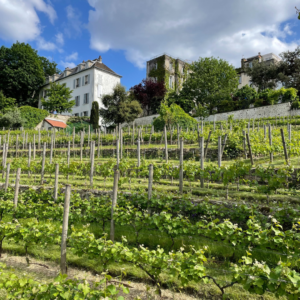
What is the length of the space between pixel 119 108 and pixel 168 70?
16.7m

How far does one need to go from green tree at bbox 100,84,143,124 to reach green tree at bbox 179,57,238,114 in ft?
32.3

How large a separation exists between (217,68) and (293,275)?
1475 inches

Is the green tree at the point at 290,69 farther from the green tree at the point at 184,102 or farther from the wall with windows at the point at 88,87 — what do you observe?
the wall with windows at the point at 88,87

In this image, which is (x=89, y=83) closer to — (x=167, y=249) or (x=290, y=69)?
(x=290, y=69)

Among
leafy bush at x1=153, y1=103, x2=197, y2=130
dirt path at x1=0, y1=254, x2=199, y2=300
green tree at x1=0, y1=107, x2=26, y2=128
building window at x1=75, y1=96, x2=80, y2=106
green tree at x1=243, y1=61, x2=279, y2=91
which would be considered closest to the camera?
dirt path at x1=0, y1=254, x2=199, y2=300

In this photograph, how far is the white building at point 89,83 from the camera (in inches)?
1439

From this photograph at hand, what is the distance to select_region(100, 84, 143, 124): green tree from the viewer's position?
2888 cm

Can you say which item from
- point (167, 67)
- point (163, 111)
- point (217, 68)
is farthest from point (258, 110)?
point (167, 67)

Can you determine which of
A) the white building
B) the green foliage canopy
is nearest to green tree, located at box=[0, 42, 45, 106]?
the green foliage canopy

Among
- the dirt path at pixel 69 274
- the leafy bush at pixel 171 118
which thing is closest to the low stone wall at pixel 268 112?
the leafy bush at pixel 171 118

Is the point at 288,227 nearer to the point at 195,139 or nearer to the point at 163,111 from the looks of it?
the point at 195,139

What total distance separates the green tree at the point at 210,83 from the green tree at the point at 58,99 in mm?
16070

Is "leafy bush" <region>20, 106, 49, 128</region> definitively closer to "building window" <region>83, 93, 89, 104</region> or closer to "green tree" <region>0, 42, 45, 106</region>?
"building window" <region>83, 93, 89, 104</region>

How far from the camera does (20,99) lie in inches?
1665
